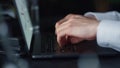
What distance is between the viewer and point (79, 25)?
1.05m

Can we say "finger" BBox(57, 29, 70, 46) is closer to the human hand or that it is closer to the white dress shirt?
the human hand

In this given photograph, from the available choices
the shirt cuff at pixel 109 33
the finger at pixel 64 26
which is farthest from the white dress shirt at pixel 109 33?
the finger at pixel 64 26

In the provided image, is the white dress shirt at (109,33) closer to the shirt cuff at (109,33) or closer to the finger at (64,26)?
the shirt cuff at (109,33)

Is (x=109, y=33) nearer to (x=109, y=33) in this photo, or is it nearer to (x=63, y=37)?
(x=109, y=33)

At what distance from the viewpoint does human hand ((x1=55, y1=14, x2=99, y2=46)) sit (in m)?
1.03

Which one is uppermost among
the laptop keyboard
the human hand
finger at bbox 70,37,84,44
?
the human hand

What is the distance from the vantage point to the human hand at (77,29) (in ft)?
3.39

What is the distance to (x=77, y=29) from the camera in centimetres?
105

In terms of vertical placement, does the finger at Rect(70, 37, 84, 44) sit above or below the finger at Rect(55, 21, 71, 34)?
below

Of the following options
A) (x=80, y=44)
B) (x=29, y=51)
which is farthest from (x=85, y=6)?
(x=29, y=51)

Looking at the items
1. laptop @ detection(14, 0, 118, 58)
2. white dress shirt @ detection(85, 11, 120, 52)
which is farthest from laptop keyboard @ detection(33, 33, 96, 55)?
white dress shirt @ detection(85, 11, 120, 52)

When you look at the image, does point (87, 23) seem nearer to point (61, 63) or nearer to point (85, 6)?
point (61, 63)

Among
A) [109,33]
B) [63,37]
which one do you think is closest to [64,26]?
[63,37]

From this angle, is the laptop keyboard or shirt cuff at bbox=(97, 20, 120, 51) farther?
the laptop keyboard
